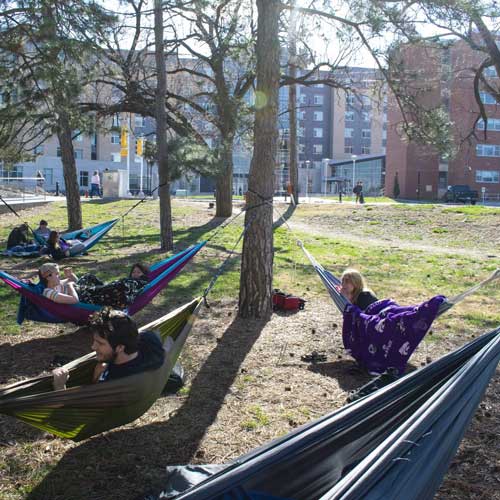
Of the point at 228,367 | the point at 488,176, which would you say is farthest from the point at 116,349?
the point at 488,176

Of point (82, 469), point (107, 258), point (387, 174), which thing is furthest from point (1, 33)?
point (387, 174)

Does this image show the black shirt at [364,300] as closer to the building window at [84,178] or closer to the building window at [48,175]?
the building window at [48,175]

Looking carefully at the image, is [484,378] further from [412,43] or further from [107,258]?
[107,258]

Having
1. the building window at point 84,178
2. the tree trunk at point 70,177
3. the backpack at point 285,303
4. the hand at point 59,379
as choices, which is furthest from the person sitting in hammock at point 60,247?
the building window at point 84,178

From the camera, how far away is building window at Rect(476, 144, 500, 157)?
40.2 m

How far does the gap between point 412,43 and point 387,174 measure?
116 ft

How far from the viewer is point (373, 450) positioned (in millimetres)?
2139

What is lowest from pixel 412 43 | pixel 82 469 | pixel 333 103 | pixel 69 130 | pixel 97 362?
pixel 82 469

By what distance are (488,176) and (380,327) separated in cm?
4013

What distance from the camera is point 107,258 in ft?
30.2

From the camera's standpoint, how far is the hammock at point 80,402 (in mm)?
2553

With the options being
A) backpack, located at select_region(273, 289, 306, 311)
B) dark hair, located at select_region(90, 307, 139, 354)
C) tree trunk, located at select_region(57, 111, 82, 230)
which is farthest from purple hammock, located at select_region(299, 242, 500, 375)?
tree trunk, located at select_region(57, 111, 82, 230)

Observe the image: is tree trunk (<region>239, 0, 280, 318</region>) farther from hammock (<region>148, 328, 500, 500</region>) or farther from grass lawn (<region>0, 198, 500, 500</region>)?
hammock (<region>148, 328, 500, 500</region>)

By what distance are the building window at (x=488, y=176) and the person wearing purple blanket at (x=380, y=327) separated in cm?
3895
